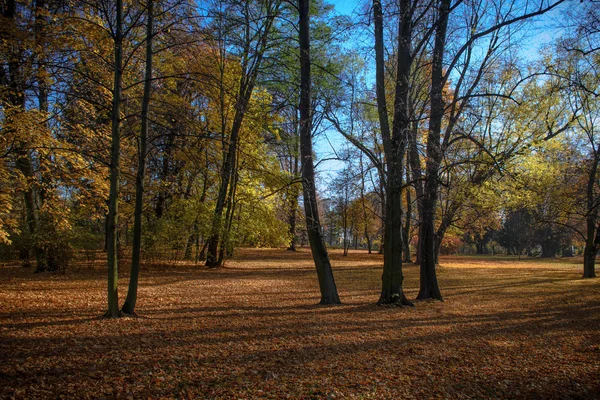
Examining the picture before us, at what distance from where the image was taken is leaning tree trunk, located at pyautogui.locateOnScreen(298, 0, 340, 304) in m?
7.55

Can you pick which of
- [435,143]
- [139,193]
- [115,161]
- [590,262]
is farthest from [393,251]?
[590,262]

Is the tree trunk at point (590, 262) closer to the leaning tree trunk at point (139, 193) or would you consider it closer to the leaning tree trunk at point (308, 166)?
the leaning tree trunk at point (308, 166)

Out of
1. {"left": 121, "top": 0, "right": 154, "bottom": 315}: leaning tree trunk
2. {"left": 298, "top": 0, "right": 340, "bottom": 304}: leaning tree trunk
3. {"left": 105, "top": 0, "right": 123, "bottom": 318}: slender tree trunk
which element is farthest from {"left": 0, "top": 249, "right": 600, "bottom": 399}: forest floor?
{"left": 105, "top": 0, "right": 123, "bottom": 318}: slender tree trunk

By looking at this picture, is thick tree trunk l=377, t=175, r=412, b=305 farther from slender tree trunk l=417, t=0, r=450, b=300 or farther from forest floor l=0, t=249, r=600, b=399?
slender tree trunk l=417, t=0, r=450, b=300

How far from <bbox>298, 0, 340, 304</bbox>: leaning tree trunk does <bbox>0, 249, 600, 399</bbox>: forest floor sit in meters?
0.72

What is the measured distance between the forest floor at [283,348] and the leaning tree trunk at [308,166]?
0.72 meters

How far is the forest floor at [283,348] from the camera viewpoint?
→ 3.34 m

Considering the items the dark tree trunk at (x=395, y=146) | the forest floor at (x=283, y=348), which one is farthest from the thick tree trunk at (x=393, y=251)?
the forest floor at (x=283, y=348)

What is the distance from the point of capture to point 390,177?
7531mm

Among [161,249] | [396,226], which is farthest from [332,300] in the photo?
[161,249]

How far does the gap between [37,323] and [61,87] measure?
19.1 feet

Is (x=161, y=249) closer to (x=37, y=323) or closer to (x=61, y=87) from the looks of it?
(x=61, y=87)

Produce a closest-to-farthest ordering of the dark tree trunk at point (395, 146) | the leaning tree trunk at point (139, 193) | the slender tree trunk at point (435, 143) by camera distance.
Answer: the leaning tree trunk at point (139, 193), the dark tree trunk at point (395, 146), the slender tree trunk at point (435, 143)

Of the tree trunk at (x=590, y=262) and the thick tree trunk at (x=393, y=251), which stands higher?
the thick tree trunk at (x=393, y=251)
